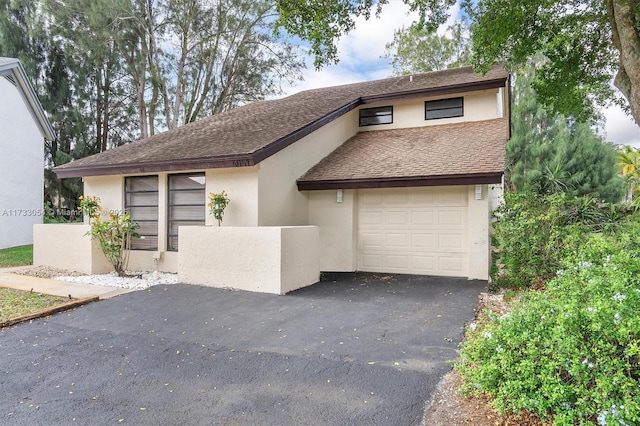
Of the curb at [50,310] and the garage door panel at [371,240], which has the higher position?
the garage door panel at [371,240]

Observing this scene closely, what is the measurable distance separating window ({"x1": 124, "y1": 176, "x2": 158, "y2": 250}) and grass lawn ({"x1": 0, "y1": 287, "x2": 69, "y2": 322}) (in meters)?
2.88

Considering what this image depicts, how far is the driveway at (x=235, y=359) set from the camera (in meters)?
3.21

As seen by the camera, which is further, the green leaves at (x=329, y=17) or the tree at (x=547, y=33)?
the green leaves at (x=329, y=17)

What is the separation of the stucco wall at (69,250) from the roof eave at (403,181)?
5354 mm

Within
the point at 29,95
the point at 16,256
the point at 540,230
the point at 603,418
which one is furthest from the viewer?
the point at 29,95

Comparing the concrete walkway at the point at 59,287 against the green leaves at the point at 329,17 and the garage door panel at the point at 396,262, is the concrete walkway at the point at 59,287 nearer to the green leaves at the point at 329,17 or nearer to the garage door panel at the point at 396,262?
the garage door panel at the point at 396,262

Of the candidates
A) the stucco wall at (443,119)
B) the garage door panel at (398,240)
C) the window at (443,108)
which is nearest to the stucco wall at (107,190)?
the garage door panel at (398,240)

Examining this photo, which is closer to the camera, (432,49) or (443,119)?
(443,119)

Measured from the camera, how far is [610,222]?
784 centimetres

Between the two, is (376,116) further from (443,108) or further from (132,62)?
(132,62)

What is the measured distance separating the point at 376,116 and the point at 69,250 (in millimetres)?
9832

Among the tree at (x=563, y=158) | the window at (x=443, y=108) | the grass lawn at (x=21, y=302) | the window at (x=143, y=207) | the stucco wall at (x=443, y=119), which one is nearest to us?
the grass lawn at (x=21, y=302)

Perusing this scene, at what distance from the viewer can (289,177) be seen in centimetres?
928

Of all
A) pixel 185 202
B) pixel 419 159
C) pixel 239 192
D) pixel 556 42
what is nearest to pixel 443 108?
pixel 419 159
